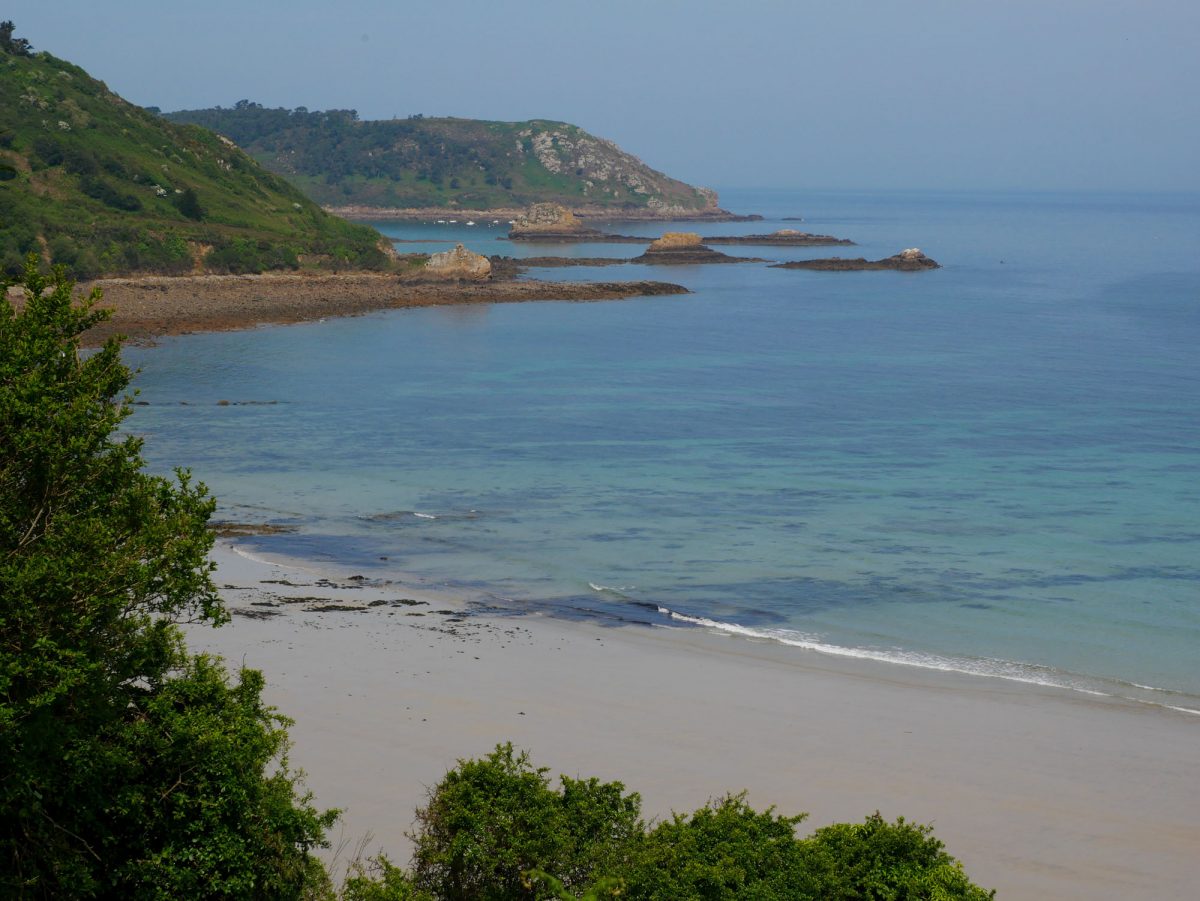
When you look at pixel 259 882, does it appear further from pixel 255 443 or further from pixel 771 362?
pixel 771 362

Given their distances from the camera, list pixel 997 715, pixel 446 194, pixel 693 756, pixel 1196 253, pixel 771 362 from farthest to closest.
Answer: pixel 446 194 < pixel 1196 253 < pixel 771 362 < pixel 997 715 < pixel 693 756

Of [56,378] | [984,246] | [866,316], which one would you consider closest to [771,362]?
[866,316]

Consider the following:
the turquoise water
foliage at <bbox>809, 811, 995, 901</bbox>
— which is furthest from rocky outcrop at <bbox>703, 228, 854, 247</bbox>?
foliage at <bbox>809, 811, 995, 901</bbox>

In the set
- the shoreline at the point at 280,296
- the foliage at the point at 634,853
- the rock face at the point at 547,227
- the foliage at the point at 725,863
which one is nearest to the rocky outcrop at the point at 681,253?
the rock face at the point at 547,227

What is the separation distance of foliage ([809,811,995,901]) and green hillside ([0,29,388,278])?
5556cm

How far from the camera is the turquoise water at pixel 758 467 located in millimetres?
20344

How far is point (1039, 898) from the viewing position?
1109cm

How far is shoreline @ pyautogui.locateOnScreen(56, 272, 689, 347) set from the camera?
55.8 m

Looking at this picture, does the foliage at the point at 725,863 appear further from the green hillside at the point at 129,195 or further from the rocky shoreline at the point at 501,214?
the rocky shoreline at the point at 501,214

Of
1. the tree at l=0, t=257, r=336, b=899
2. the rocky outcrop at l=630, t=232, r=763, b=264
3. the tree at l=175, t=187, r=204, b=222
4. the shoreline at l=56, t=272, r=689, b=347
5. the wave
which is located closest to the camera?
the tree at l=0, t=257, r=336, b=899

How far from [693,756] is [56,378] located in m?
8.13

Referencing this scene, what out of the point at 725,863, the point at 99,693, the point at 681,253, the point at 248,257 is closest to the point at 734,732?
the point at 725,863

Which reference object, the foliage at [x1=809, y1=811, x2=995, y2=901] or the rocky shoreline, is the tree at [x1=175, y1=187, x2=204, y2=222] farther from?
the rocky shoreline

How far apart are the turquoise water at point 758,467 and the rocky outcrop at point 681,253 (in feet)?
128
